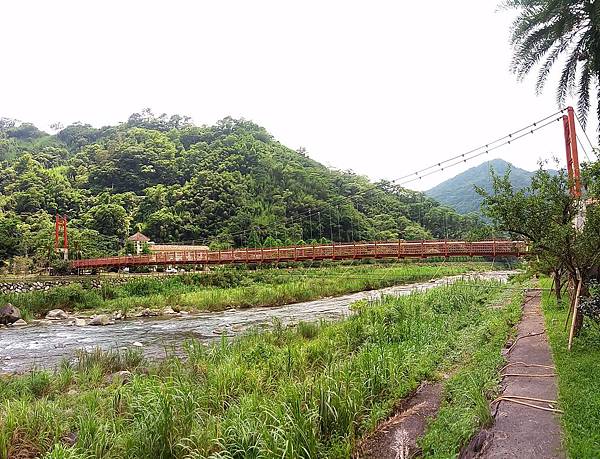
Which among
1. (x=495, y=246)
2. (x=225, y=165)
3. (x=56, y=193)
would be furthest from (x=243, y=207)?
(x=495, y=246)

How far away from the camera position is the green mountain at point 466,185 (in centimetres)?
8078

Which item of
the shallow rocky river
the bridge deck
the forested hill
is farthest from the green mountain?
the shallow rocky river

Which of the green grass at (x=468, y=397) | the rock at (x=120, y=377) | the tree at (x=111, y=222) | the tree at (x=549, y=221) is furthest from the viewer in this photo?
the tree at (x=111, y=222)

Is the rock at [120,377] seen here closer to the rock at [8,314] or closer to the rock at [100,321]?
the rock at [100,321]

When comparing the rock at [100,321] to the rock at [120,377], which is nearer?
the rock at [120,377]

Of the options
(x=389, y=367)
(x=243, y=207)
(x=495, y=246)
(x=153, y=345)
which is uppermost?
(x=243, y=207)

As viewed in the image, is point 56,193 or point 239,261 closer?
point 239,261

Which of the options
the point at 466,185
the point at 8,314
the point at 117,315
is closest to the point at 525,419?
the point at 117,315

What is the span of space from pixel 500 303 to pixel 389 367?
7540 mm

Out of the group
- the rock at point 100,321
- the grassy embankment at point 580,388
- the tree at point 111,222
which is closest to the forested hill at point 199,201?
the tree at point 111,222

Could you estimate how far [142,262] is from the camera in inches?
985

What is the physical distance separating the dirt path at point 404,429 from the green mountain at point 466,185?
76.3 metres

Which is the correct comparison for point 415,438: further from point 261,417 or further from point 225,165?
point 225,165

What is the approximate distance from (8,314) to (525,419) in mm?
15775
